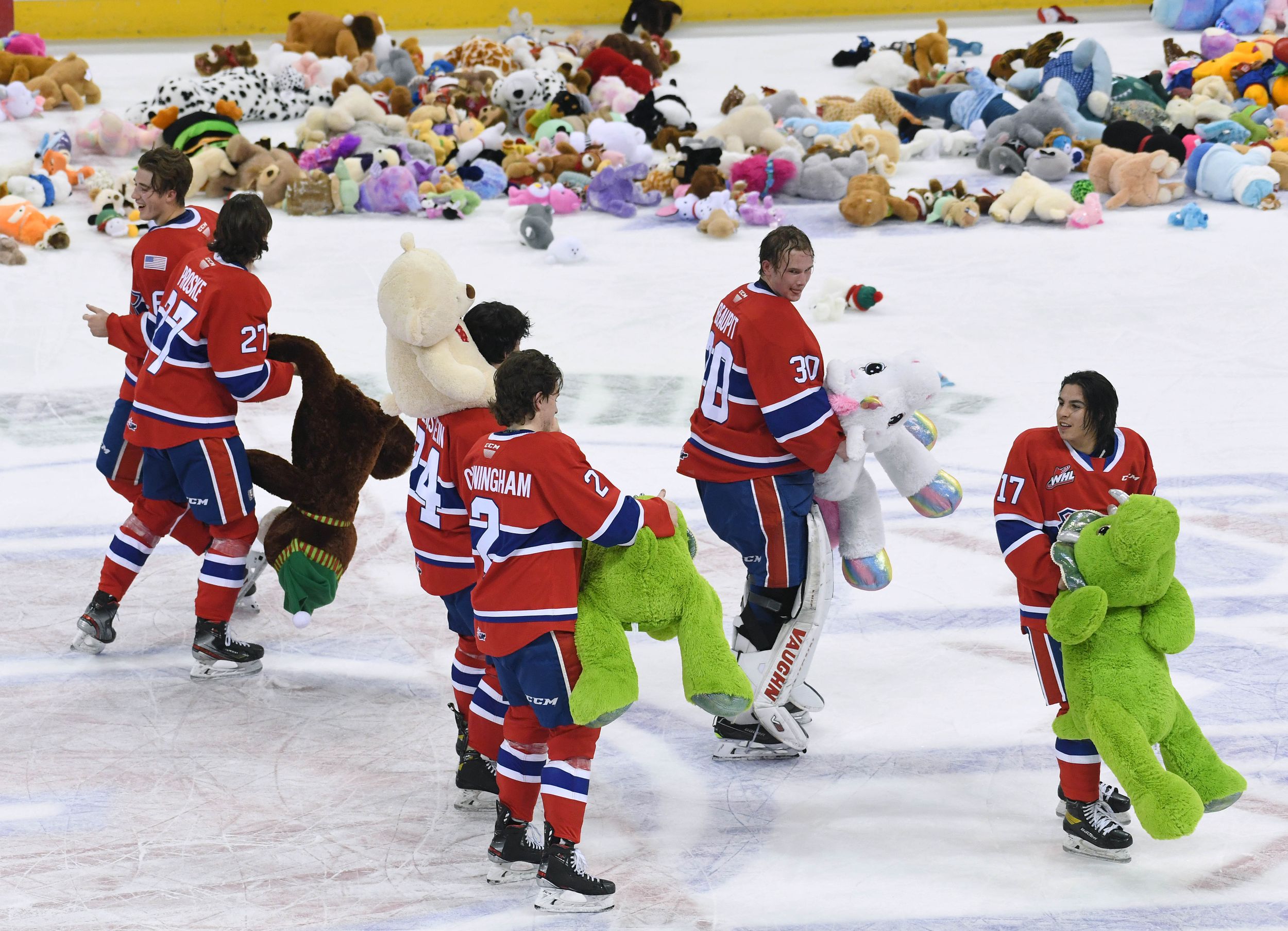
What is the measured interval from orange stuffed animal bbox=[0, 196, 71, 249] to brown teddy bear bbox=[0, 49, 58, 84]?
3.72m

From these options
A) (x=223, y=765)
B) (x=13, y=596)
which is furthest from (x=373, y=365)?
(x=223, y=765)

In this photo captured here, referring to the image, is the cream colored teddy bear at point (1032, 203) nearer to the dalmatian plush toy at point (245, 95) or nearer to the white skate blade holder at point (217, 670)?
the dalmatian plush toy at point (245, 95)

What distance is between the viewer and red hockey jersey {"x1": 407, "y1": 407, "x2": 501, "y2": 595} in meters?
4.26

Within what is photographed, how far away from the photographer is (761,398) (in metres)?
4.34

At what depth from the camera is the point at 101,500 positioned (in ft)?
21.4

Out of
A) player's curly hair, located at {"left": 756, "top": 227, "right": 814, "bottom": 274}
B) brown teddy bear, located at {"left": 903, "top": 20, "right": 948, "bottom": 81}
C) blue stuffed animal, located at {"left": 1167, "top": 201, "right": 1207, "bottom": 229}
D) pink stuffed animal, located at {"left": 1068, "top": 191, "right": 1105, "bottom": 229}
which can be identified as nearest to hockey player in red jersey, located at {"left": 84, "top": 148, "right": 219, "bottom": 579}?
player's curly hair, located at {"left": 756, "top": 227, "right": 814, "bottom": 274}

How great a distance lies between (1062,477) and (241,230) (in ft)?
8.97

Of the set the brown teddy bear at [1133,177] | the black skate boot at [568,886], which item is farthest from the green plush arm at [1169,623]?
the brown teddy bear at [1133,177]

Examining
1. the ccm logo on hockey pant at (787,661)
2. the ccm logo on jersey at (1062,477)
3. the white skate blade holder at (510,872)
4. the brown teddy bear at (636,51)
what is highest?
the brown teddy bear at (636,51)

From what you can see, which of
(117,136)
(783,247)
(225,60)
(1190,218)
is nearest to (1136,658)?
(783,247)

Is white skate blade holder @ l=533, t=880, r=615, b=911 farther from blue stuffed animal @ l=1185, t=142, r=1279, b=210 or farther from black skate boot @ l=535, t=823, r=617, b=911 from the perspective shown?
blue stuffed animal @ l=1185, t=142, r=1279, b=210

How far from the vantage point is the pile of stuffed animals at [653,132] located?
407 inches

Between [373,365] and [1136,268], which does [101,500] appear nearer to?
[373,365]

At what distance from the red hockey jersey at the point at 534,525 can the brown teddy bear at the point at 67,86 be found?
1063 cm
